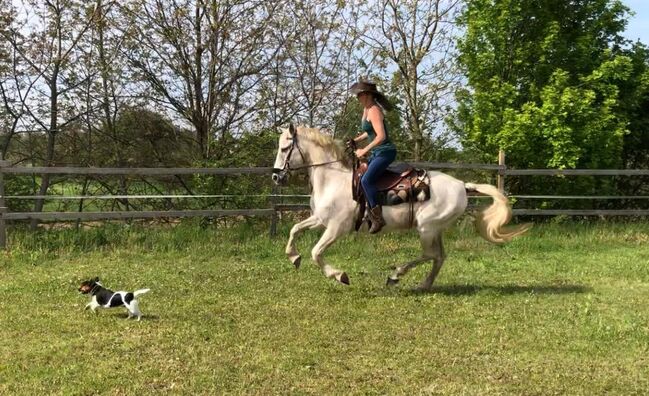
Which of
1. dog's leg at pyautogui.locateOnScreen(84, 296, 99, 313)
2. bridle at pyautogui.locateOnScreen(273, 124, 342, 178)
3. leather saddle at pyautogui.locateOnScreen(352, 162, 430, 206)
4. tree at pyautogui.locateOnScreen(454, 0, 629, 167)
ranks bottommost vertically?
dog's leg at pyautogui.locateOnScreen(84, 296, 99, 313)

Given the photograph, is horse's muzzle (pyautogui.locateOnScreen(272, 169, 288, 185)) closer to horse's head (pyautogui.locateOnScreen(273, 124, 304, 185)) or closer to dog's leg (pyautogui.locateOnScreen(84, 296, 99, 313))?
horse's head (pyautogui.locateOnScreen(273, 124, 304, 185))

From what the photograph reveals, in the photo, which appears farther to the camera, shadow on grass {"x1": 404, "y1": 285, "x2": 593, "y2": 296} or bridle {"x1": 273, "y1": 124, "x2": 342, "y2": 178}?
bridle {"x1": 273, "y1": 124, "x2": 342, "y2": 178}

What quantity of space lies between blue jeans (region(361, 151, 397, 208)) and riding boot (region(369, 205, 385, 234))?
6cm

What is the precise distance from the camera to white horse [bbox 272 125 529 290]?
7.18 m

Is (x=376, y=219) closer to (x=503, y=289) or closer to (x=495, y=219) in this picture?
(x=495, y=219)

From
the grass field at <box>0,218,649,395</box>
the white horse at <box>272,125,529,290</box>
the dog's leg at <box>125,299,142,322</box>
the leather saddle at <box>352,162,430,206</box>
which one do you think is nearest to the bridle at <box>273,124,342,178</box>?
the white horse at <box>272,125,529,290</box>

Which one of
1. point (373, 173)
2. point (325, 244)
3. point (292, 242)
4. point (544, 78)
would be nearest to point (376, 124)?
point (373, 173)

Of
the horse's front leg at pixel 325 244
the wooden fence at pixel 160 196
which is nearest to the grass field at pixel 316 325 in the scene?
the horse's front leg at pixel 325 244

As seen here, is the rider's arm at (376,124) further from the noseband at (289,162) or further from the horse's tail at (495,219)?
the horse's tail at (495,219)

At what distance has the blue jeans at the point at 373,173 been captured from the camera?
23.1 feet

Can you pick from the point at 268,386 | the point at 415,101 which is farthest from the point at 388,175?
the point at 415,101

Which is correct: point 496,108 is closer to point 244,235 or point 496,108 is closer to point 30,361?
point 244,235

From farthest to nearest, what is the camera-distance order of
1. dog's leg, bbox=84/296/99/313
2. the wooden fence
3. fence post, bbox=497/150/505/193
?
1. fence post, bbox=497/150/505/193
2. the wooden fence
3. dog's leg, bbox=84/296/99/313

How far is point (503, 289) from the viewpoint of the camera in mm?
7570
